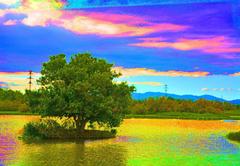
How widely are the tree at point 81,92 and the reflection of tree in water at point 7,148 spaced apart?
5.22 meters

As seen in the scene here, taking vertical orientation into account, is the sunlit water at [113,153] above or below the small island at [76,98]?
below

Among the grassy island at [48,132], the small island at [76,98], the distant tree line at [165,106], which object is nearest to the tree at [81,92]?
the small island at [76,98]

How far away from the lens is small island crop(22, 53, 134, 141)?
176ft

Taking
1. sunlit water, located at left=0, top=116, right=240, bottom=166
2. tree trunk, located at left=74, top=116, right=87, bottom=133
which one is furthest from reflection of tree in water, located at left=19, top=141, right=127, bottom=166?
tree trunk, located at left=74, top=116, right=87, bottom=133

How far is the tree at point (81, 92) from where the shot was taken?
177 ft

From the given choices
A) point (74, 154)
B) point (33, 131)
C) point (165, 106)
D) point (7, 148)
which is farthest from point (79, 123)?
point (165, 106)

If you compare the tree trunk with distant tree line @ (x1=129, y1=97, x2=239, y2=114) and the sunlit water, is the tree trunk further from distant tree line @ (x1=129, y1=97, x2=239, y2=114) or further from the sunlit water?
distant tree line @ (x1=129, y1=97, x2=239, y2=114)

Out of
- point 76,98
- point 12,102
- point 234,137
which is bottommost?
point 234,137

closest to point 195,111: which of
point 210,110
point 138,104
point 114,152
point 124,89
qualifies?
point 210,110

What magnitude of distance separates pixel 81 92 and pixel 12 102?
107 meters

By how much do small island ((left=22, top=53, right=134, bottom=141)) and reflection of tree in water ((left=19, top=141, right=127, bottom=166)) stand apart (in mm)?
5520

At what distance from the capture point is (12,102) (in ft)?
511

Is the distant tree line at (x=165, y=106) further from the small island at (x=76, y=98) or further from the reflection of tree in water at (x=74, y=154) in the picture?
the reflection of tree in water at (x=74, y=154)

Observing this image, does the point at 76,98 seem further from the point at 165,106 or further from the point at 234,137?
the point at 165,106
